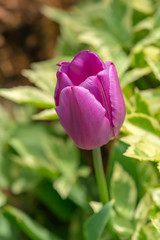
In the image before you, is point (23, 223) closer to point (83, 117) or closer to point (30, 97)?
point (30, 97)

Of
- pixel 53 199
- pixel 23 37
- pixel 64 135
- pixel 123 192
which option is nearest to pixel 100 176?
pixel 123 192

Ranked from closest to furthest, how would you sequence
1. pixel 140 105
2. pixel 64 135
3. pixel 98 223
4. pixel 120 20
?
1. pixel 98 223
2. pixel 140 105
3. pixel 120 20
4. pixel 64 135

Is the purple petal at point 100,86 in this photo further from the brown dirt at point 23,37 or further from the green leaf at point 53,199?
the brown dirt at point 23,37

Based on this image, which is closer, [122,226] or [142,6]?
[122,226]

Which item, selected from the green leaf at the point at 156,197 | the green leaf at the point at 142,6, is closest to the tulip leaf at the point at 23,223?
the green leaf at the point at 156,197

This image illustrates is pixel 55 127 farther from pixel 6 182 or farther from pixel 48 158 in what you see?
pixel 6 182

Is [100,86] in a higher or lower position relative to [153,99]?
higher

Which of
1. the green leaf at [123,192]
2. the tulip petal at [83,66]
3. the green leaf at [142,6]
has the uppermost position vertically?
the green leaf at [142,6]
